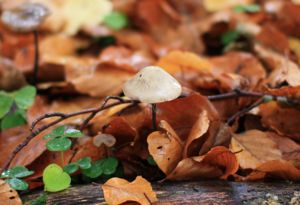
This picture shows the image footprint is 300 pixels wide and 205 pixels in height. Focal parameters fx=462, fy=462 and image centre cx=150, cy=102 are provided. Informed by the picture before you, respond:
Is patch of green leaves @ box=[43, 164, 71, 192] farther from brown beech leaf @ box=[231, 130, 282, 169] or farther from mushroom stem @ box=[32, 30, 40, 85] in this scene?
mushroom stem @ box=[32, 30, 40, 85]

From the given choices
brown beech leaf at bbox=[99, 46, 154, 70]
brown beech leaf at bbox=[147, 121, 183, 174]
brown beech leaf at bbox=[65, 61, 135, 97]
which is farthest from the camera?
brown beech leaf at bbox=[99, 46, 154, 70]

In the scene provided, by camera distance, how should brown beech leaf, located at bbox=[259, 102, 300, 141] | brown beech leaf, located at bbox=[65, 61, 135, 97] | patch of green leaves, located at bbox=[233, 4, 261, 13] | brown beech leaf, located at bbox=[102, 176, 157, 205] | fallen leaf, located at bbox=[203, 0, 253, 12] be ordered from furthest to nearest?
fallen leaf, located at bbox=[203, 0, 253, 12], patch of green leaves, located at bbox=[233, 4, 261, 13], brown beech leaf, located at bbox=[65, 61, 135, 97], brown beech leaf, located at bbox=[259, 102, 300, 141], brown beech leaf, located at bbox=[102, 176, 157, 205]

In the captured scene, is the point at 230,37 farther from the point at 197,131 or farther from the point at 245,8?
the point at 197,131

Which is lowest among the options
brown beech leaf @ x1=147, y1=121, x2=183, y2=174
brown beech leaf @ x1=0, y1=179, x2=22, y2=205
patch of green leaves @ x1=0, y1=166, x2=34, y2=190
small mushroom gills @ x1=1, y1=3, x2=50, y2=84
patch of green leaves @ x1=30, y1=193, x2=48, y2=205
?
patch of green leaves @ x1=30, y1=193, x2=48, y2=205

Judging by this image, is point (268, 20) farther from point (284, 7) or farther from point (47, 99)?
point (47, 99)

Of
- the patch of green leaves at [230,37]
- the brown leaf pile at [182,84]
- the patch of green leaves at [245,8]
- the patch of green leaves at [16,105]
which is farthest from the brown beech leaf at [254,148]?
the patch of green leaves at [245,8]

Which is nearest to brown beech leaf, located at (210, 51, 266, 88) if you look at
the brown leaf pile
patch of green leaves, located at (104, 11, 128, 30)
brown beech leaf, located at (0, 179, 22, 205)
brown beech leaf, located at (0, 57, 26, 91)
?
the brown leaf pile
